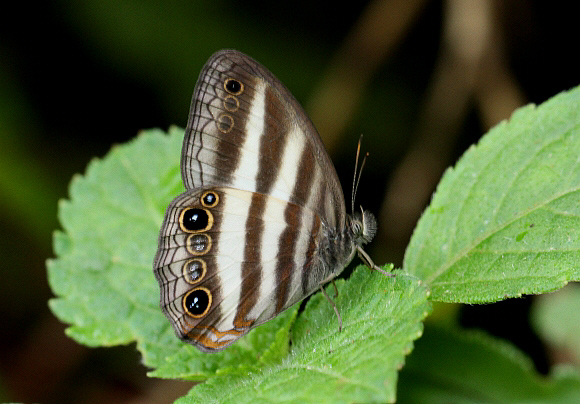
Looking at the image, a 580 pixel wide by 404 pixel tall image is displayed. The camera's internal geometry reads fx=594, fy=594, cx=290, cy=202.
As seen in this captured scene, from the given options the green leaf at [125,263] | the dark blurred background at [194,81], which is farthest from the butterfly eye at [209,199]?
the dark blurred background at [194,81]

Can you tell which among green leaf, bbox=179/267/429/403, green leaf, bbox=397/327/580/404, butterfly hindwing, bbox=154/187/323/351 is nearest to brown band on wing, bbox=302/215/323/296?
butterfly hindwing, bbox=154/187/323/351

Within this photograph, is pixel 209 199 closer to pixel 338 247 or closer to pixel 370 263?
pixel 338 247

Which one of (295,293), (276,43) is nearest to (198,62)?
(276,43)

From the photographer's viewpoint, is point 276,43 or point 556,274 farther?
point 276,43

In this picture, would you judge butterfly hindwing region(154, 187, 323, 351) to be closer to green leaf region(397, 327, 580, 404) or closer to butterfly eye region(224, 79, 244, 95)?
butterfly eye region(224, 79, 244, 95)

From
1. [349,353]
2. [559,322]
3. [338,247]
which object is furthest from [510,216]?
[559,322]

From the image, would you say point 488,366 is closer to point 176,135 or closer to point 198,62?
point 176,135

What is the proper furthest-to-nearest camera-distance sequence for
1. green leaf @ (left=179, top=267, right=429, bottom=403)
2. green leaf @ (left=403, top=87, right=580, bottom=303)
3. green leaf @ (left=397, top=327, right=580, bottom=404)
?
green leaf @ (left=397, top=327, right=580, bottom=404) → green leaf @ (left=403, top=87, right=580, bottom=303) → green leaf @ (left=179, top=267, right=429, bottom=403)
